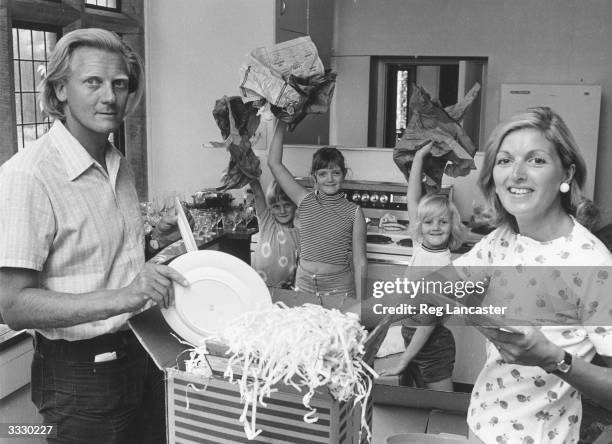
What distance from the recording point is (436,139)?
8.32ft

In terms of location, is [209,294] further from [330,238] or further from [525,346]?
[330,238]

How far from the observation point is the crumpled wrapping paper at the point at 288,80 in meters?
2.74

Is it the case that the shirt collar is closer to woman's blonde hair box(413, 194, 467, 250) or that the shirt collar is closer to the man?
the man

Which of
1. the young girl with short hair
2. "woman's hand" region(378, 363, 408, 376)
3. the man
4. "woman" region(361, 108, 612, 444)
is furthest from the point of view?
the young girl with short hair

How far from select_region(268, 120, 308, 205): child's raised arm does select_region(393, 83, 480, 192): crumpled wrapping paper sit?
48 centimetres

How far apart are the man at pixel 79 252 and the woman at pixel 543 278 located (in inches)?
25.7

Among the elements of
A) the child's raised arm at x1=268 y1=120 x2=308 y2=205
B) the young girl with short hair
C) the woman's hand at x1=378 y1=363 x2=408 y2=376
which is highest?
the child's raised arm at x1=268 y1=120 x2=308 y2=205

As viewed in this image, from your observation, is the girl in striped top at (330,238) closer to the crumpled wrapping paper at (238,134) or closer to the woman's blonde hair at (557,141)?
the crumpled wrapping paper at (238,134)

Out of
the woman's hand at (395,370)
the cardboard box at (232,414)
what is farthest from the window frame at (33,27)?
the cardboard box at (232,414)

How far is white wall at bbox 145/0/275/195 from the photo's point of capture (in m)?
3.91

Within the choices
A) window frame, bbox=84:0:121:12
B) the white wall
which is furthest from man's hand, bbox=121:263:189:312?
the white wall

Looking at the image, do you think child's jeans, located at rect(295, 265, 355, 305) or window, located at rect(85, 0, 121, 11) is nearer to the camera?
child's jeans, located at rect(295, 265, 355, 305)

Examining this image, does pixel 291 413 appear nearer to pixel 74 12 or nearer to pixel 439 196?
pixel 439 196

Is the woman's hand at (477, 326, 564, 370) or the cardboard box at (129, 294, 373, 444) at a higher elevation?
the woman's hand at (477, 326, 564, 370)
